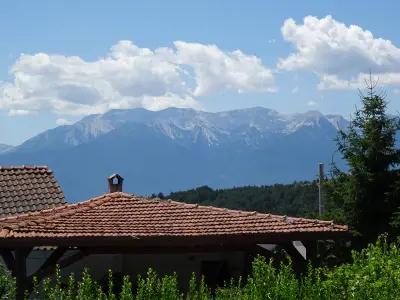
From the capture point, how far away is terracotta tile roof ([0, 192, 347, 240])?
13461 millimetres

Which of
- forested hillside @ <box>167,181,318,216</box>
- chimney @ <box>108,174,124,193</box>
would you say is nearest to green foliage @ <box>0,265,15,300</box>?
chimney @ <box>108,174,124,193</box>

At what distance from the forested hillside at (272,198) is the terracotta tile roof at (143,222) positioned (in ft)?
65.0

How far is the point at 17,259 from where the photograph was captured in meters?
13.4

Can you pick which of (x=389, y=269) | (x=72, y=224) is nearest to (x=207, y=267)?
(x=72, y=224)

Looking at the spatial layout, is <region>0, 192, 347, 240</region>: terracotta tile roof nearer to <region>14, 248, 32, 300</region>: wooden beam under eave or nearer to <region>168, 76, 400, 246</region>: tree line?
<region>14, 248, 32, 300</region>: wooden beam under eave

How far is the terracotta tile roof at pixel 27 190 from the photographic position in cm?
1948

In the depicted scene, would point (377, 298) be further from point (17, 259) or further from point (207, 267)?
point (207, 267)

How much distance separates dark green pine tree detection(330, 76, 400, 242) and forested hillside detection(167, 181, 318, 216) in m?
14.9

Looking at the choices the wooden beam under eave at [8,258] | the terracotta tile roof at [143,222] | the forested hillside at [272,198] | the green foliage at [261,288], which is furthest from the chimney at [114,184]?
the forested hillside at [272,198]

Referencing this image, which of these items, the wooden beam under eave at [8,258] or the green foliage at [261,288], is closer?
the green foliage at [261,288]

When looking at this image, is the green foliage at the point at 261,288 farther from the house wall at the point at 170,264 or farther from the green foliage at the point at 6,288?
the house wall at the point at 170,264

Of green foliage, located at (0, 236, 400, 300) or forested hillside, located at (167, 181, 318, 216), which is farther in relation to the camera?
forested hillside, located at (167, 181, 318, 216)

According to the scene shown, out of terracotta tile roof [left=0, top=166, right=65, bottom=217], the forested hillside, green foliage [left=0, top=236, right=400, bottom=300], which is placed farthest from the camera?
the forested hillside

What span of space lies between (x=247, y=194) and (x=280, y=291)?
37352mm
